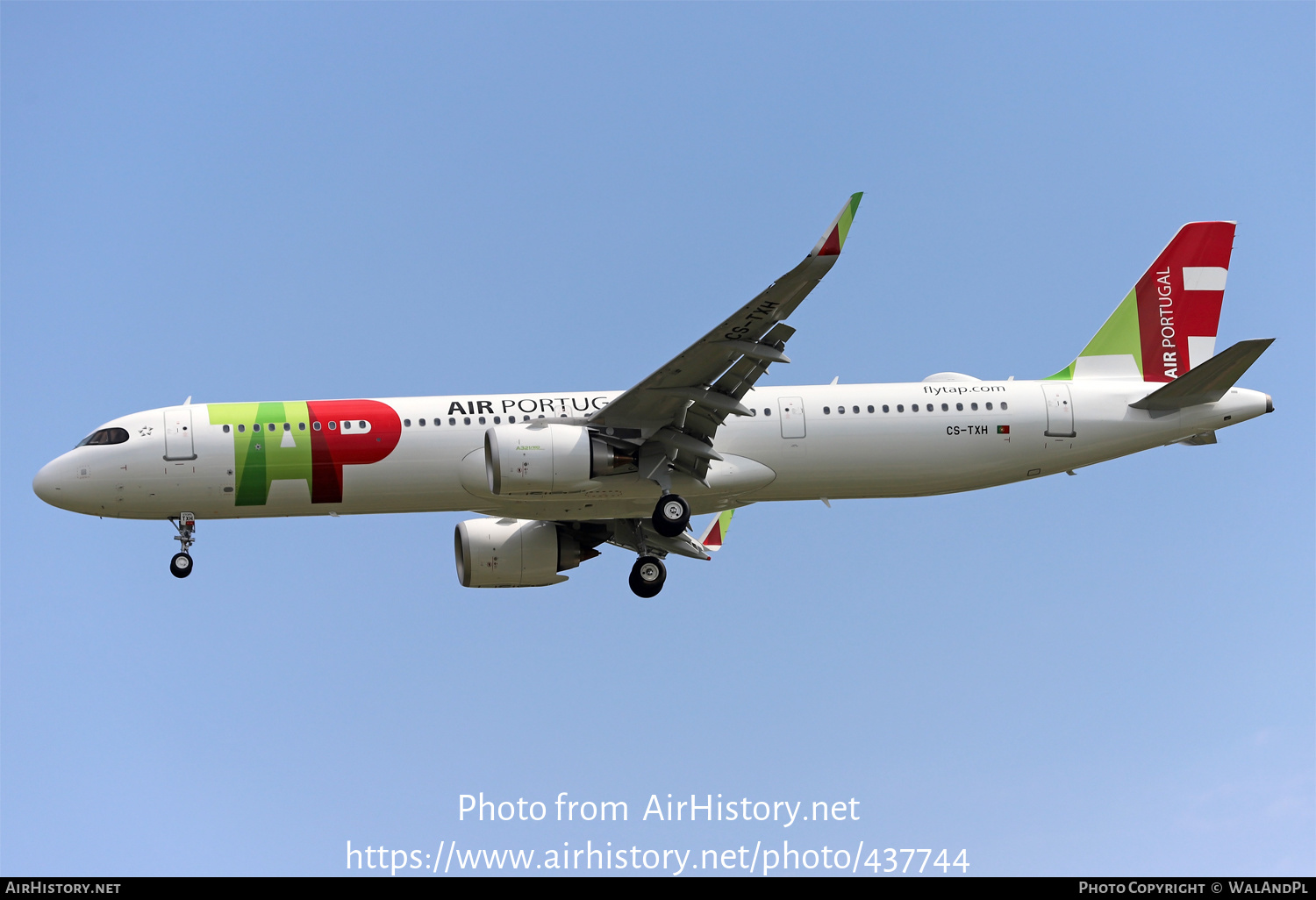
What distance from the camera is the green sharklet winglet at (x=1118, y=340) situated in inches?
1302

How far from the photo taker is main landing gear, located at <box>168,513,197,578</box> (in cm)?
2981

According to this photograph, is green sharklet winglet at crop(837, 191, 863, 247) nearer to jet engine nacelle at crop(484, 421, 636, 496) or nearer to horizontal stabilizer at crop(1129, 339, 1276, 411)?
jet engine nacelle at crop(484, 421, 636, 496)

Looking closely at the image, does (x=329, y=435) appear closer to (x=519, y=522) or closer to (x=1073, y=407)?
(x=519, y=522)

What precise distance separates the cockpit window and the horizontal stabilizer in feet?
66.6

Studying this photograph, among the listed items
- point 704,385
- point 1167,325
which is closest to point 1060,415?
point 1167,325

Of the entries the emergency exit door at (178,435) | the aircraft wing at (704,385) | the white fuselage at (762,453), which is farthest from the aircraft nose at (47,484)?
the aircraft wing at (704,385)

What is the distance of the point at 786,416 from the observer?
30.7m

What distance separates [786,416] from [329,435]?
29.3 ft

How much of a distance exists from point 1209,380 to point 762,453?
30.2 ft

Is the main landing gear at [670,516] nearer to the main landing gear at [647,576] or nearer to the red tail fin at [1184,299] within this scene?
the main landing gear at [647,576]

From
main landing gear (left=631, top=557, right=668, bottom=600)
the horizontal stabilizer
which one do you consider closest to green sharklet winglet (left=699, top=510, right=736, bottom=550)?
main landing gear (left=631, top=557, right=668, bottom=600)

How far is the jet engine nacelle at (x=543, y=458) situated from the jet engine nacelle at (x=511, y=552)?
4.66 metres

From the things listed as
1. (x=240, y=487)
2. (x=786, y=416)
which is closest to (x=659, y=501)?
(x=786, y=416)

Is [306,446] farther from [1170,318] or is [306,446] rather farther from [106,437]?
[1170,318]
